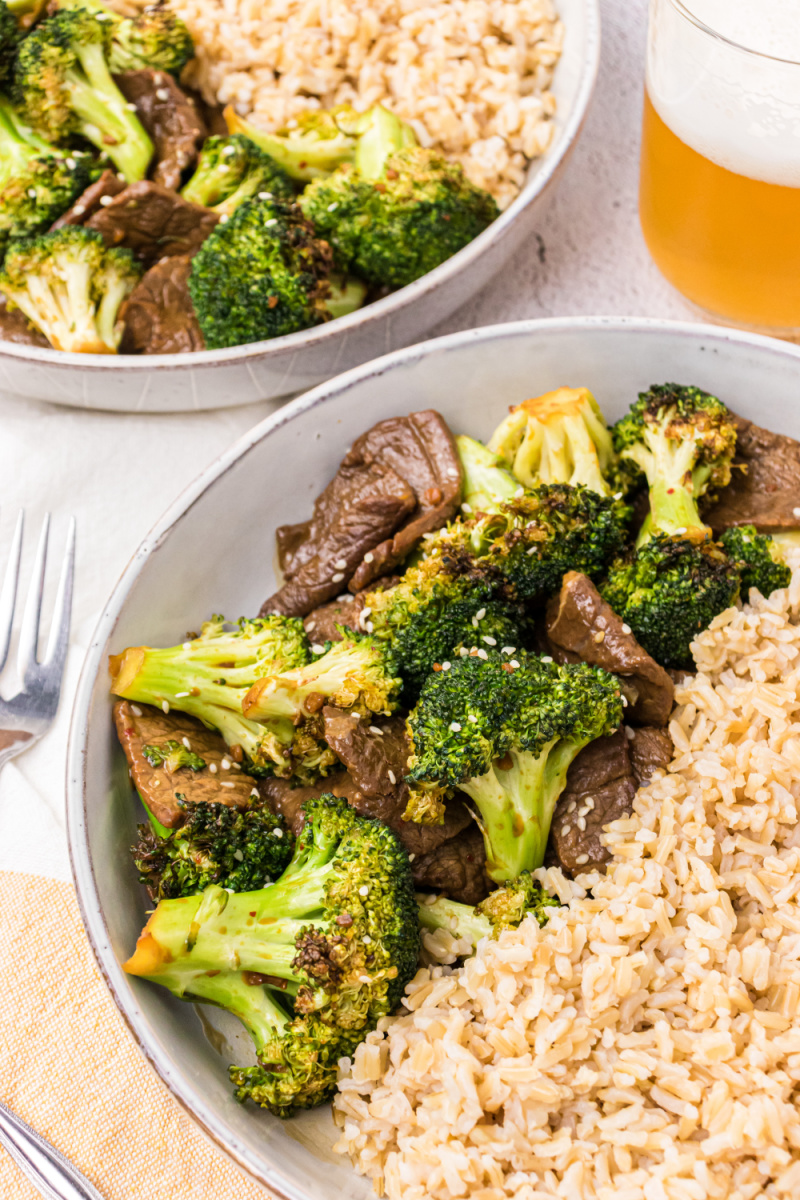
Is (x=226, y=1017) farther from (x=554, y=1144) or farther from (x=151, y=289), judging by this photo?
(x=151, y=289)

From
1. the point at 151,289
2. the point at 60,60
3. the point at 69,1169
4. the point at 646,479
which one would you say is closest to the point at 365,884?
the point at 69,1169

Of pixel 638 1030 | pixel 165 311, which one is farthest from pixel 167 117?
pixel 638 1030

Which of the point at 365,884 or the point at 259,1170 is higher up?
the point at 365,884

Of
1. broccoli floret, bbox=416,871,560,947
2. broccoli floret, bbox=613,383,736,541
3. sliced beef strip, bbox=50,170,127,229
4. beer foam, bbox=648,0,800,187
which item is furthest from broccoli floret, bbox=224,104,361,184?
broccoli floret, bbox=416,871,560,947

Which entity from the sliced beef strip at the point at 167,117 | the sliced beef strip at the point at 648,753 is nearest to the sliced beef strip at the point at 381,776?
the sliced beef strip at the point at 648,753

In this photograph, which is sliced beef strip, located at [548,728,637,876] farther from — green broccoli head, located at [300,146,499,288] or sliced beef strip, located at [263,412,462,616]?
green broccoli head, located at [300,146,499,288]

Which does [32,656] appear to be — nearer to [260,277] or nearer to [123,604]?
[123,604]
